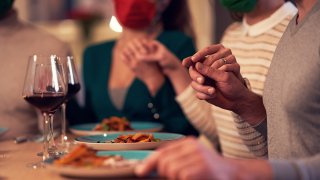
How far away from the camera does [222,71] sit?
152 cm

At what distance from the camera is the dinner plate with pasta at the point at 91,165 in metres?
1.08

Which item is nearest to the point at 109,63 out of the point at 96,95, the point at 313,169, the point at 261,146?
the point at 96,95

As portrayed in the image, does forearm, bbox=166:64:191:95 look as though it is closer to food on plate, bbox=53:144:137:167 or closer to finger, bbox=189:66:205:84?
finger, bbox=189:66:205:84

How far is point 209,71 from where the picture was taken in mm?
1511

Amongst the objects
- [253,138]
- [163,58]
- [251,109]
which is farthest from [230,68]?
[163,58]

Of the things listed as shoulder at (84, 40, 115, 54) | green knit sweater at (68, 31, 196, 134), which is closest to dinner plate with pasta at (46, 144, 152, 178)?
green knit sweater at (68, 31, 196, 134)

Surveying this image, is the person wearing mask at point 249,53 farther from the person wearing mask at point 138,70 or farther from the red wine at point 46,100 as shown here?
the red wine at point 46,100

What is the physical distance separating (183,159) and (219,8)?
246 cm

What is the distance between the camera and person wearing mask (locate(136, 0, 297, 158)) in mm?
1768

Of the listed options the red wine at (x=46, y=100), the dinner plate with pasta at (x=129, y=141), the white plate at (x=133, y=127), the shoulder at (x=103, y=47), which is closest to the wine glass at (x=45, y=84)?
the red wine at (x=46, y=100)

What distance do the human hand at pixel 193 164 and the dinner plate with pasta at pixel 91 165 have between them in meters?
0.07

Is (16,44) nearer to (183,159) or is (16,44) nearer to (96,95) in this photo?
(96,95)

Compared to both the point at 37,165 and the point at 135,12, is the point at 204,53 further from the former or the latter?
the point at 135,12

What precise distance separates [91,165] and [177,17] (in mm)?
1499
